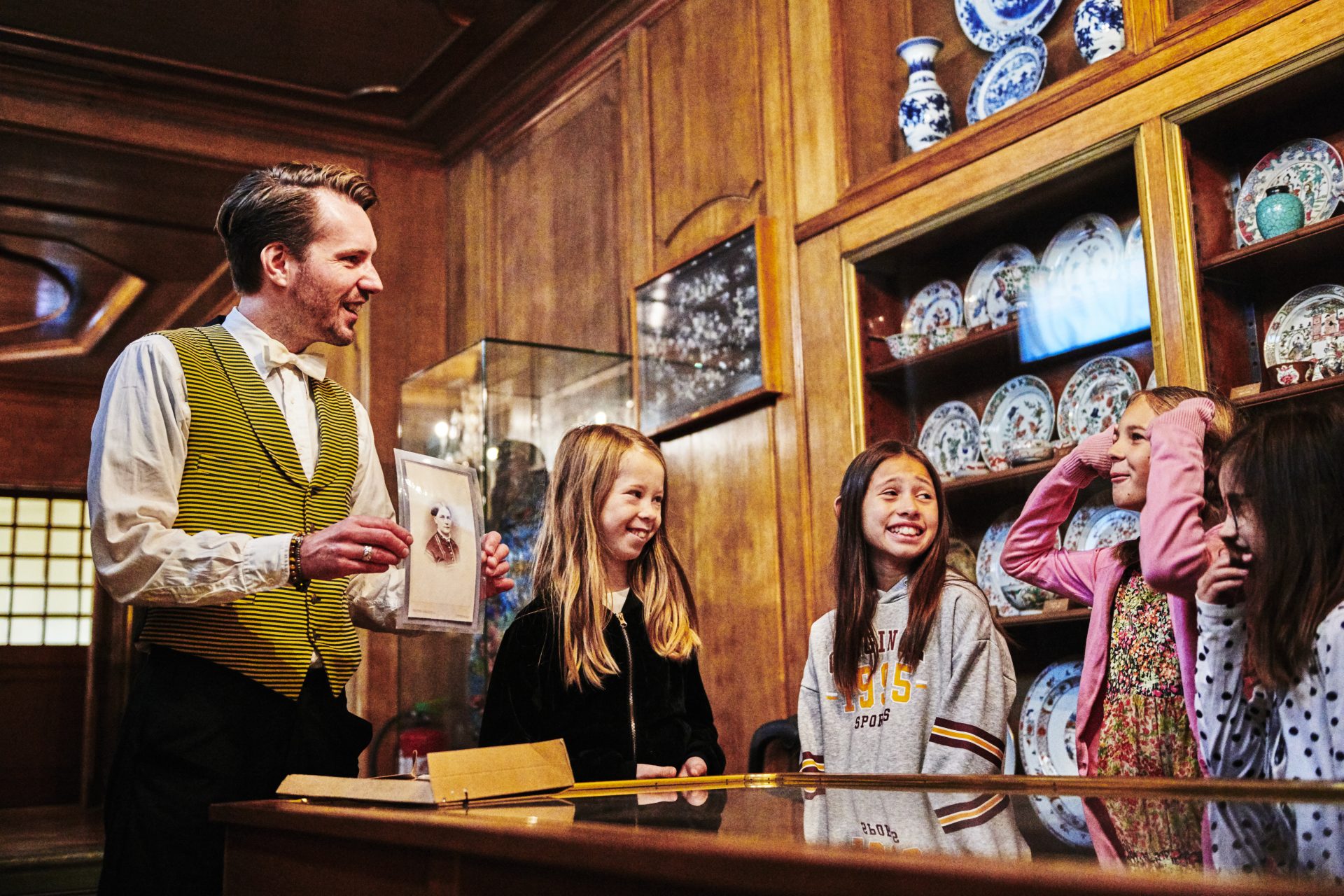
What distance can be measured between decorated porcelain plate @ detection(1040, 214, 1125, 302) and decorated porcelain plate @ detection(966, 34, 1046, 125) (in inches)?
13.2

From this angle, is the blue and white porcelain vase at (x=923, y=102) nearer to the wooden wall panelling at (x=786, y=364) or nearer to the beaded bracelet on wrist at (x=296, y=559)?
the wooden wall panelling at (x=786, y=364)

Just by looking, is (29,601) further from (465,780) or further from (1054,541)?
(465,780)

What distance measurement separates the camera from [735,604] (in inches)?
139

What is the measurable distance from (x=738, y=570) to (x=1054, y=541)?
3.91 ft

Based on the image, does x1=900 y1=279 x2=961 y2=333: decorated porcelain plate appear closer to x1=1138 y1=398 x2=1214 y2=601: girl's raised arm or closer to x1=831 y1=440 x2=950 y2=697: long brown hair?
x1=831 y1=440 x2=950 y2=697: long brown hair

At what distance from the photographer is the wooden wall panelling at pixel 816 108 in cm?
331

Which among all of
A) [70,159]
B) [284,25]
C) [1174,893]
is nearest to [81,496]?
[70,159]

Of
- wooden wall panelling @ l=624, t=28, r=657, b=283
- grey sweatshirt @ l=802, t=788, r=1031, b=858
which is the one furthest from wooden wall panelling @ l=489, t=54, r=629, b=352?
grey sweatshirt @ l=802, t=788, r=1031, b=858

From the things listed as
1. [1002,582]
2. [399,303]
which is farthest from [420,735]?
[1002,582]

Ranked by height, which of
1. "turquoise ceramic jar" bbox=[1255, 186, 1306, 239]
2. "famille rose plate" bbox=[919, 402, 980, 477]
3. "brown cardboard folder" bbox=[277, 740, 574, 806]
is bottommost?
"brown cardboard folder" bbox=[277, 740, 574, 806]

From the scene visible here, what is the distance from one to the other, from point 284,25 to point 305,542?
3.30 metres

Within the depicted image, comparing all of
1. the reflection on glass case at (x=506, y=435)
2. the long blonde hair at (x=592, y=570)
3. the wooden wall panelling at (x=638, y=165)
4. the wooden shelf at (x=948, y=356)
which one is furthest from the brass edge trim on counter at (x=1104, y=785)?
the wooden wall panelling at (x=638, y=165)

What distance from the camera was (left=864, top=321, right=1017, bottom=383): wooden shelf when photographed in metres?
2.91

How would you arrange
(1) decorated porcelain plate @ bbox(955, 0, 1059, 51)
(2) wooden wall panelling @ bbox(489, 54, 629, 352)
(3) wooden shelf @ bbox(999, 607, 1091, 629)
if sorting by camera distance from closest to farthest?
(3) wooden shelf @ bbox(999, 607, 1091, 629), (1) decorated porcelain plate @ bbox(955, 0, 1059, 51), (2) wooden wall panelling @ bbox(489, 54, 629, 352)
